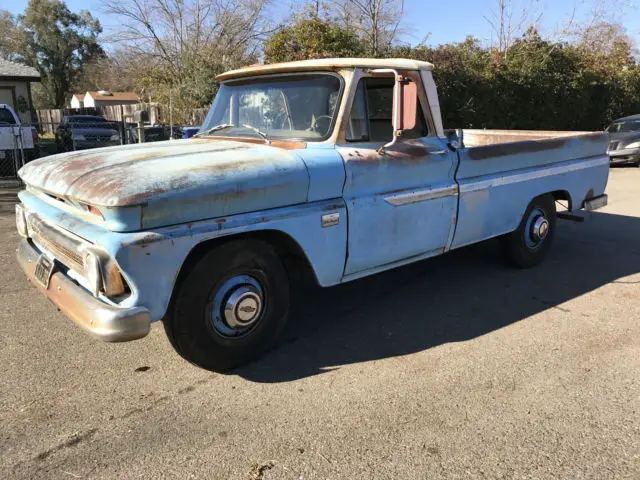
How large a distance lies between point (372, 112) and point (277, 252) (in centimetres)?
133

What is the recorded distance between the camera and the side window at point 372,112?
155 inches

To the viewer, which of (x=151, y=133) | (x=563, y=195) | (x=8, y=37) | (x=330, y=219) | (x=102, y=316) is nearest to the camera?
(x=102, y=316)

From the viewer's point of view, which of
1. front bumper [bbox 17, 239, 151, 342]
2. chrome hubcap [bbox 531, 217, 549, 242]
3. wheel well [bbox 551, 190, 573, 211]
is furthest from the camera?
wheel well [bbox 551, 190, 573, 211]

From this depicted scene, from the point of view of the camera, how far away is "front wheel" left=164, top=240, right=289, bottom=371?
10.4ft

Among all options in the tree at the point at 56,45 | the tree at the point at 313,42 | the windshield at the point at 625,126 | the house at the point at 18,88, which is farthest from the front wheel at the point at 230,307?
the tree at the point at 56,45

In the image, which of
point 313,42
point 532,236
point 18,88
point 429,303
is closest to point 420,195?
point 429,303

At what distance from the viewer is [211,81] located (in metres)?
19.0

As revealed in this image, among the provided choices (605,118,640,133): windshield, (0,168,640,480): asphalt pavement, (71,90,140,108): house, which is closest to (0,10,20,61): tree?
(71,90,140,108): house

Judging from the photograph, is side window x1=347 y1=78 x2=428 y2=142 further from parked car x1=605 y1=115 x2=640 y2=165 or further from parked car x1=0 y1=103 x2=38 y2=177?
parked car x1=605 y1=115 x2=640 y2=165

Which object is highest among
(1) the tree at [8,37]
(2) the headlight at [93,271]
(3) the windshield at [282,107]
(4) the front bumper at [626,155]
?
(1) the tree at [8,37]

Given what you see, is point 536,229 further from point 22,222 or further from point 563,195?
point 22,222

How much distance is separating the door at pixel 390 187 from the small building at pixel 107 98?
5583cm

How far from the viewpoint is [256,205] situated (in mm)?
3295

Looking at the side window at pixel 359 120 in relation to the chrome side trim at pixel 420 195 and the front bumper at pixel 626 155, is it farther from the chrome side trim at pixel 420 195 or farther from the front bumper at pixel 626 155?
the front bumper at pixel 626 155
